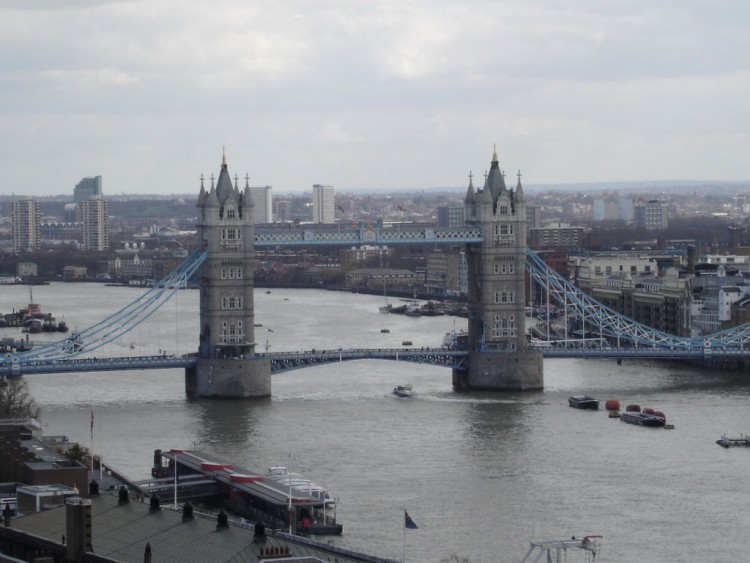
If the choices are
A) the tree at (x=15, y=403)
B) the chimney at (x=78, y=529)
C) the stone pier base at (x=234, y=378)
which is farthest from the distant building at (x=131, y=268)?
the chimney at (x=78, y=529)

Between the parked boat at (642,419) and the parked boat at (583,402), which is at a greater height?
the parked boat at (583,402)

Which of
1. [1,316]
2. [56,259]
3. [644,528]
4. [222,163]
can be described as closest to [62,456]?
[644,528]

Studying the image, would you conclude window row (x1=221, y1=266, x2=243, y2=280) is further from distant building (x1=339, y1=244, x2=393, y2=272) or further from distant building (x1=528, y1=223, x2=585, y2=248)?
distant building (x1=339, y1=244, x2=393, y2=272)

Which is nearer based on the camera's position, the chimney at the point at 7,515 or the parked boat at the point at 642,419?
the chimney at the point at 7,515

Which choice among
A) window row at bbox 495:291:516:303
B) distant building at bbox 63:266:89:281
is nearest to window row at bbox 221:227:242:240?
window row at bbox 495:291:516:303

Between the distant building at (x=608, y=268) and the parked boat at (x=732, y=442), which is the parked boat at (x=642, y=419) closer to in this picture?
the parked boat at (x=732, y=442)

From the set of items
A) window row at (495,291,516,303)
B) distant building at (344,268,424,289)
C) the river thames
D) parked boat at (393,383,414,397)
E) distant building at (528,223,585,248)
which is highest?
distant building at (528,223,585,248)
